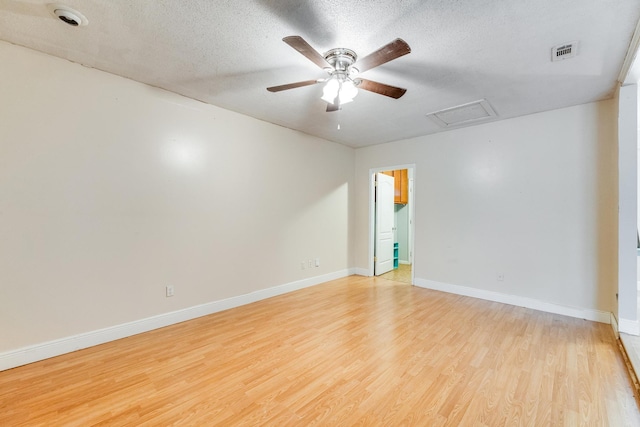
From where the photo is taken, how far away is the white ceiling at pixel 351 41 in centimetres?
177

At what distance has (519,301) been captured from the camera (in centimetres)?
366

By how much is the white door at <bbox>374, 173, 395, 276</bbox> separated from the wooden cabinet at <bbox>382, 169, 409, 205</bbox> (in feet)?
1.84

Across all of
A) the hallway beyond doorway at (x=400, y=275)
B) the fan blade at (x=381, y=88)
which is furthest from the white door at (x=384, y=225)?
the fan blade at (x=381, y=88)

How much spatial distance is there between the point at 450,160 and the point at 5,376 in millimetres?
5292

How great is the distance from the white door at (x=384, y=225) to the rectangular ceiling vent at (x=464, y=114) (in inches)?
67.8

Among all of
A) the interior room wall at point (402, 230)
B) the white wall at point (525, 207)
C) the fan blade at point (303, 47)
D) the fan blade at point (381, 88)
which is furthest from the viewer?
the interior room wall at point (402, 230)

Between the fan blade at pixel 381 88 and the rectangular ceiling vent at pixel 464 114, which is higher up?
the rectangular ceiling vent at pixel 464 114

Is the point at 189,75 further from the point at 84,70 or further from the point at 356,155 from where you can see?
the point at 356,155

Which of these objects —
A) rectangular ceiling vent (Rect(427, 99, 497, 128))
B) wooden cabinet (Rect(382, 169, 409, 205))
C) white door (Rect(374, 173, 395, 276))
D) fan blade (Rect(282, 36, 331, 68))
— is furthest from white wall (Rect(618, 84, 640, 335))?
wooden cabinet (Rect(382, 169, 409, 205))

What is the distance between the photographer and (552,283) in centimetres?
344

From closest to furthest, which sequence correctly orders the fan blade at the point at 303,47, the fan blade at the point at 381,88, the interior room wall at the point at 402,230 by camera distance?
the fan blade at the point at 303,47 → the fan blade at the point at 381,88 → the interior room wall at the point at 402,230

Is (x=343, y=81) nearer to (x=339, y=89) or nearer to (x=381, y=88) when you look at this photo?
(x=339, y=89)

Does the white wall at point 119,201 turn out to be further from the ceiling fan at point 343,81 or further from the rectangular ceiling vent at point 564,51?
the rectangular ceiling vent at point 564,51

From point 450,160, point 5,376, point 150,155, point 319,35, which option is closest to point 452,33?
point 319,35
